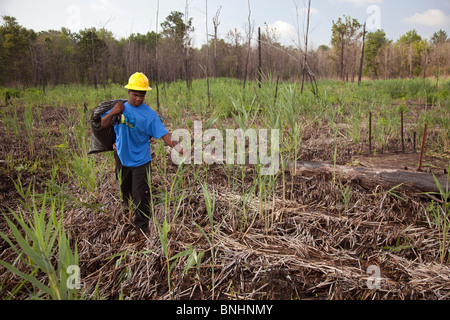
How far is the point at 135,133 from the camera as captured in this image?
5.76ft

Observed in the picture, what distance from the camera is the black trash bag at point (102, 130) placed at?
181 cm

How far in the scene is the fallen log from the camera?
6.12 ft

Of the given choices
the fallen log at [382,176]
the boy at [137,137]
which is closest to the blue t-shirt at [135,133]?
the boy at [137,137]

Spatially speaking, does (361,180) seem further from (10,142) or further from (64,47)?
(64,47)

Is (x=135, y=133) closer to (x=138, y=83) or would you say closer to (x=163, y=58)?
(x=138, y=83)

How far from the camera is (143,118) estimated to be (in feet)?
5.71

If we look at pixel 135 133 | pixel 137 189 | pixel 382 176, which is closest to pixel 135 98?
pixel 135 133

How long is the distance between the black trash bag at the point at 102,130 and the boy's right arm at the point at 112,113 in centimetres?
3

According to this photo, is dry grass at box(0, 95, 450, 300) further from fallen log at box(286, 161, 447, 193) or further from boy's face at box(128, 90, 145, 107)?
boy's face at box(128, 90, 145, 107)

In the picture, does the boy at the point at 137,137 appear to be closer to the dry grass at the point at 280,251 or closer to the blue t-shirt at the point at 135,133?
the blue t-shirt at the point at 135,133

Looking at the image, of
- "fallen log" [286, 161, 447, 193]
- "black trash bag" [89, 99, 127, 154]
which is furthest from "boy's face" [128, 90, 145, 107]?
"fallen log" [286, 161, 447, 193]

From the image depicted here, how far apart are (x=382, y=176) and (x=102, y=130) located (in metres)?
2.07
